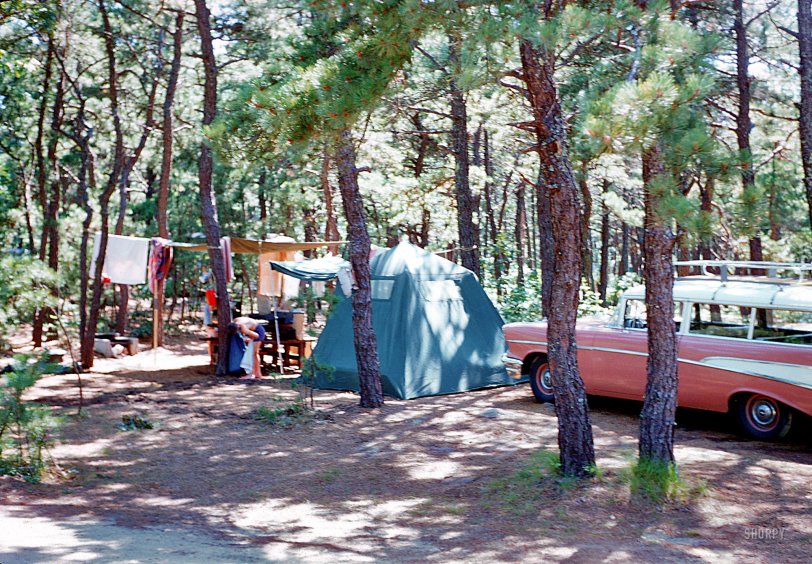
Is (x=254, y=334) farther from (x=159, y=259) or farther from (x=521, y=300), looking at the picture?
(x=521, y=300)

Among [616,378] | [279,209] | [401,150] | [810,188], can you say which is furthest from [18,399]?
[279,209]

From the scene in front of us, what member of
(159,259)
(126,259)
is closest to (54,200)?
(126,259)

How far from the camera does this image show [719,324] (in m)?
9.14

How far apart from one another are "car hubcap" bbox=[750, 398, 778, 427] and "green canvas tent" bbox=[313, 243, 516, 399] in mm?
4282

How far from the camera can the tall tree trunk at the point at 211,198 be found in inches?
519

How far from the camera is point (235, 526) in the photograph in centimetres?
596

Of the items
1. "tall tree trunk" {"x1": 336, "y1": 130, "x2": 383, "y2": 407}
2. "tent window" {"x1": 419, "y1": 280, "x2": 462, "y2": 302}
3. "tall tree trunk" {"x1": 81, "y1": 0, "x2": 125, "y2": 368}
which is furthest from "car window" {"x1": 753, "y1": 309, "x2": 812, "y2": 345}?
"tall tree trunk" {"x1": 81, "y1": 0, "x2": 125, "y2": 368}

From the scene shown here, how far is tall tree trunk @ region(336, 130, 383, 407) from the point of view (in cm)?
1012

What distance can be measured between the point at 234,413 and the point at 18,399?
3.67 metres

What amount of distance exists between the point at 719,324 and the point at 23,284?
24.6ft

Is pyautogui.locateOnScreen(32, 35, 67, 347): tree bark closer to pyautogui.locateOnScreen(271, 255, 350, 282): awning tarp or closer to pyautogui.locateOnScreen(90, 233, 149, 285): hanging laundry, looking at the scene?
pyautogui.locateOnScreen(90, 233, 149, 285): hanging laundry

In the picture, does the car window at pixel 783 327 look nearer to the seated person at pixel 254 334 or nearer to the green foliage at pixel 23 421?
the green foliage at pixel 23 421

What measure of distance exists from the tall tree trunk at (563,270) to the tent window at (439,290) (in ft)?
18.0

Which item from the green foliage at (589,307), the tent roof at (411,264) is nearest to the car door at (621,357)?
the tent roof at (411,264)
